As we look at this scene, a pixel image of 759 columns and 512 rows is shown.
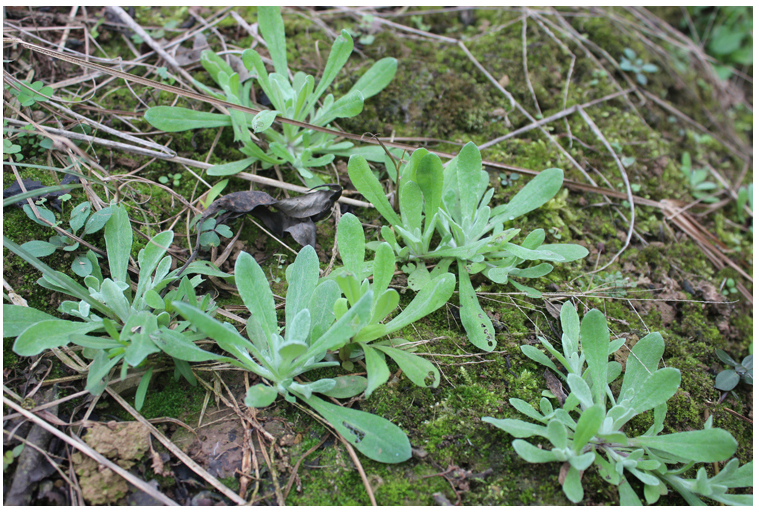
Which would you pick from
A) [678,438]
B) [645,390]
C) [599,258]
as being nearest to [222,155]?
[599,258]

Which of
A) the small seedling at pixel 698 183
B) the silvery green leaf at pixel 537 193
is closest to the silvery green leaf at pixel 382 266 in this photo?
the silvery green leaf at pixel 537 193

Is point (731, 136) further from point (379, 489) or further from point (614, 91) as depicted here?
point (379, 489)

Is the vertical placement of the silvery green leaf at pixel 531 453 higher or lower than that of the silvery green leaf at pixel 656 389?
lower

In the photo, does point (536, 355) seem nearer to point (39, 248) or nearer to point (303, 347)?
point (303, 347)

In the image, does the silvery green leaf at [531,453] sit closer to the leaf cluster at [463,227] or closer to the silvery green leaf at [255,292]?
the leaf cluster at [463,227]

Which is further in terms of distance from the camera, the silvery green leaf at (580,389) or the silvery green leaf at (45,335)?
the silvery green leaf at (580,389)

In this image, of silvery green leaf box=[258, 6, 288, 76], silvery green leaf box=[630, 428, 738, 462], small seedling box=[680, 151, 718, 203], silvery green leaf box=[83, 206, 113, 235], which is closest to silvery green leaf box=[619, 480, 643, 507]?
silvery green leaf box=[630, 428, 738, 462]
